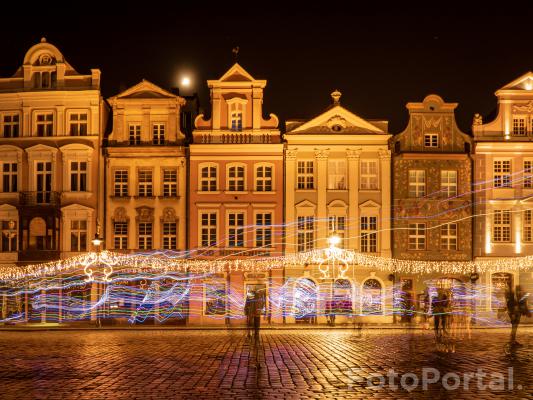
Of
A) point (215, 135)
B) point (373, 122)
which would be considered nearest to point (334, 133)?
point (373, 122)

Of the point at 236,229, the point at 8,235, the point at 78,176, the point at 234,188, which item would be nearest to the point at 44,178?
the point at 78,176

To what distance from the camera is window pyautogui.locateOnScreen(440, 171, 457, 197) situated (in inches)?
1705

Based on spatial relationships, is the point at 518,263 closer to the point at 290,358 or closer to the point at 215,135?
the point at 215,135

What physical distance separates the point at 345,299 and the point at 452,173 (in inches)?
369

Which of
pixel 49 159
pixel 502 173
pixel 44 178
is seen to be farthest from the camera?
pixel 44 178

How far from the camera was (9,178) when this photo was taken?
146 ft

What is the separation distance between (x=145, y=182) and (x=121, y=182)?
140 cm

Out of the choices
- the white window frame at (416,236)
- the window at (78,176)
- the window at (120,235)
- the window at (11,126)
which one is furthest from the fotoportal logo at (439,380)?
the window at (11,126)

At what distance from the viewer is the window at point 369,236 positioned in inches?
1697

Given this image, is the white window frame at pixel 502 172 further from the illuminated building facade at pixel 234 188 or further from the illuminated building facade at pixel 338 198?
the illuminated building facade at pixel 234 188

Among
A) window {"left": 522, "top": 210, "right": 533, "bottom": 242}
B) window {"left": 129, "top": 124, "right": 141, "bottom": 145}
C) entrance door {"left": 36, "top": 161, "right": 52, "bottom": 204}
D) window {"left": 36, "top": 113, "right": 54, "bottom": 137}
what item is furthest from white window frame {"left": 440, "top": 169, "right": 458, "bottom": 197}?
window {"left": 36, "top": 113, "right": 54, "bottom": 137}

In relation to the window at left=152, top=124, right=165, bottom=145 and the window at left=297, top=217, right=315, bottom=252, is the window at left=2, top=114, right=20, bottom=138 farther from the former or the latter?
the window at left=297, top=217, right=315, bottom=252

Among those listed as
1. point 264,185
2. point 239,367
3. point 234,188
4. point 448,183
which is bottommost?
point 239,367

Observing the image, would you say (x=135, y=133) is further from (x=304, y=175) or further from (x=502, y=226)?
(x=502, y=226)
